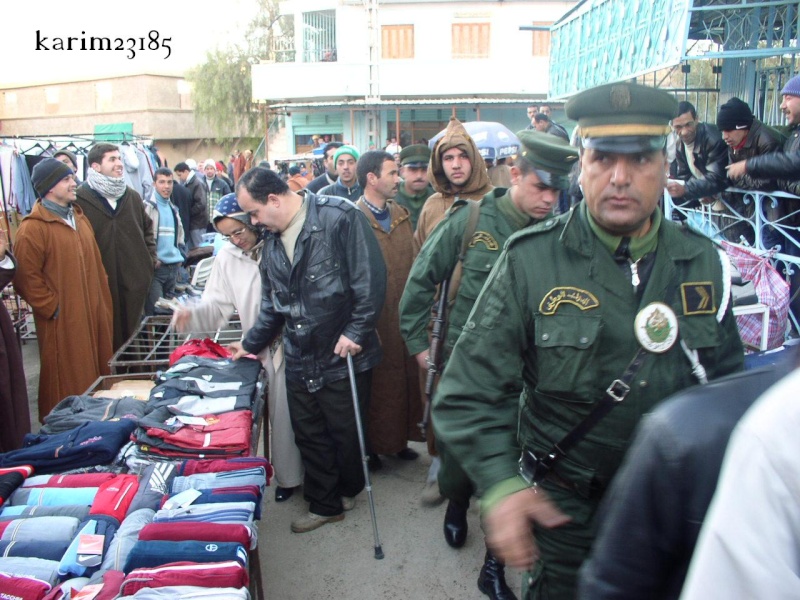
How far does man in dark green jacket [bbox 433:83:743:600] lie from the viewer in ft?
5.76

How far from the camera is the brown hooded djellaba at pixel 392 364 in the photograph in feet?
15.1

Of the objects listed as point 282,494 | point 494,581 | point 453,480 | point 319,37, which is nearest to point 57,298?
point 282,494

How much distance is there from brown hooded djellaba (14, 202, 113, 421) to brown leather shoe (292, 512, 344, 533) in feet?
7.76

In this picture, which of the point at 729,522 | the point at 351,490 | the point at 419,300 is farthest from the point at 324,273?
the point at 729,522

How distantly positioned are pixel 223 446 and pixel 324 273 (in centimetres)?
111

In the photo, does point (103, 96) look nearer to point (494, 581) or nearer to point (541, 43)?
point (541, 43)

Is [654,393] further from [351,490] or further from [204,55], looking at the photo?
[204,55]

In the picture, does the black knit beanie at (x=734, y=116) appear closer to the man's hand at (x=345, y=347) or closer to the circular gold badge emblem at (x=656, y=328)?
the man's hand at (x=345, y=347)

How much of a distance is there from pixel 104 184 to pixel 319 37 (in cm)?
2540

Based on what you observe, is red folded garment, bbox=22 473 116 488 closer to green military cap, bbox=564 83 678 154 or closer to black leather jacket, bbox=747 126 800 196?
green military cap, bbox=564 83 678 154

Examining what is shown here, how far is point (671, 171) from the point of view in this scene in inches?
255

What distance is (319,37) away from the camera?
29.2 meters

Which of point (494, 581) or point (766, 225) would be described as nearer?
point (494, 581)

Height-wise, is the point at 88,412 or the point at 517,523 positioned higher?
the point at 517,523
